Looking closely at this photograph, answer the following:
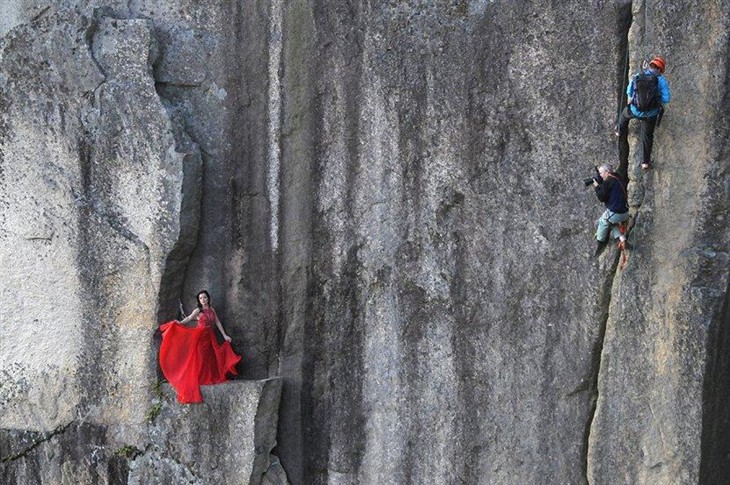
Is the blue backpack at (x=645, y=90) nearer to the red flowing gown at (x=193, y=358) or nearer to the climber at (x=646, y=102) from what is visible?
the climber at (x=646, y=102)

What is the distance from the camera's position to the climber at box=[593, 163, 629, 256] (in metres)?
5.67

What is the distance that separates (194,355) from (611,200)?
8.54 feet

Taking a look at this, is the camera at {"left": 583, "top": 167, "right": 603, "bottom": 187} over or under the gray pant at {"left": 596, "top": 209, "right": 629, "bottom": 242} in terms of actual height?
over

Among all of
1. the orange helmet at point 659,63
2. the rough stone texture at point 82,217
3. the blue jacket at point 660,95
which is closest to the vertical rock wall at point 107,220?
the rough stone texture at point 82,217

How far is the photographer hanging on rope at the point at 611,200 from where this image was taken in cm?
568

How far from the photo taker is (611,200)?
5715 millimetres

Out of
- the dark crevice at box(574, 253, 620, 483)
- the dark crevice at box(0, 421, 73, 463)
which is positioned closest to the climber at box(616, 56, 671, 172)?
the dark crevice at box(574, 253, 620, 483)

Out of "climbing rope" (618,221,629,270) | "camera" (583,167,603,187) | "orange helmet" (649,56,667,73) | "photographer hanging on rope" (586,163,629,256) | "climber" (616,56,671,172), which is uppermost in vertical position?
"orange helmet" (649,56,667,73)

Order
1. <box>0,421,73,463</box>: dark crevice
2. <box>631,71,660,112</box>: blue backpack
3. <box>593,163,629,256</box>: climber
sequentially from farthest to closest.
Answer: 1. <box>0,421,73,463</box>: dark crevice
2. <box>593,163,629,256</box>: climber
3. <box>631,71,660,112</box>: blue backpack

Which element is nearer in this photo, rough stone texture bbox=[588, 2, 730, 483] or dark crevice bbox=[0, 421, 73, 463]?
rough stone texture bbox=[588, 2, 730, 483]

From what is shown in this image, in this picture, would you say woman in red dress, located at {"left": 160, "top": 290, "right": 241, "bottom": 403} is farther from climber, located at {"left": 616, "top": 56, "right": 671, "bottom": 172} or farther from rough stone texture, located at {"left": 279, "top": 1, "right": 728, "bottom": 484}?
climber, located at {"left": 616, "top": 56, "right": 671, "bottom": 172}

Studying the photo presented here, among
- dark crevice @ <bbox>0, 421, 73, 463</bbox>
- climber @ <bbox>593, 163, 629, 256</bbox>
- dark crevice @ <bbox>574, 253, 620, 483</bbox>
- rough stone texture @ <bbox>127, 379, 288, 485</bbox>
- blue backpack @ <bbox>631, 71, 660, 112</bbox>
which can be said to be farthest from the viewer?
dark crevice @ <bbox>0, 421, 73, 463</bbox>

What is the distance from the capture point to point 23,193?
6.97 meters

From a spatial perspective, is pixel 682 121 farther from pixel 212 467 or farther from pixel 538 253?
pixel 212 467
